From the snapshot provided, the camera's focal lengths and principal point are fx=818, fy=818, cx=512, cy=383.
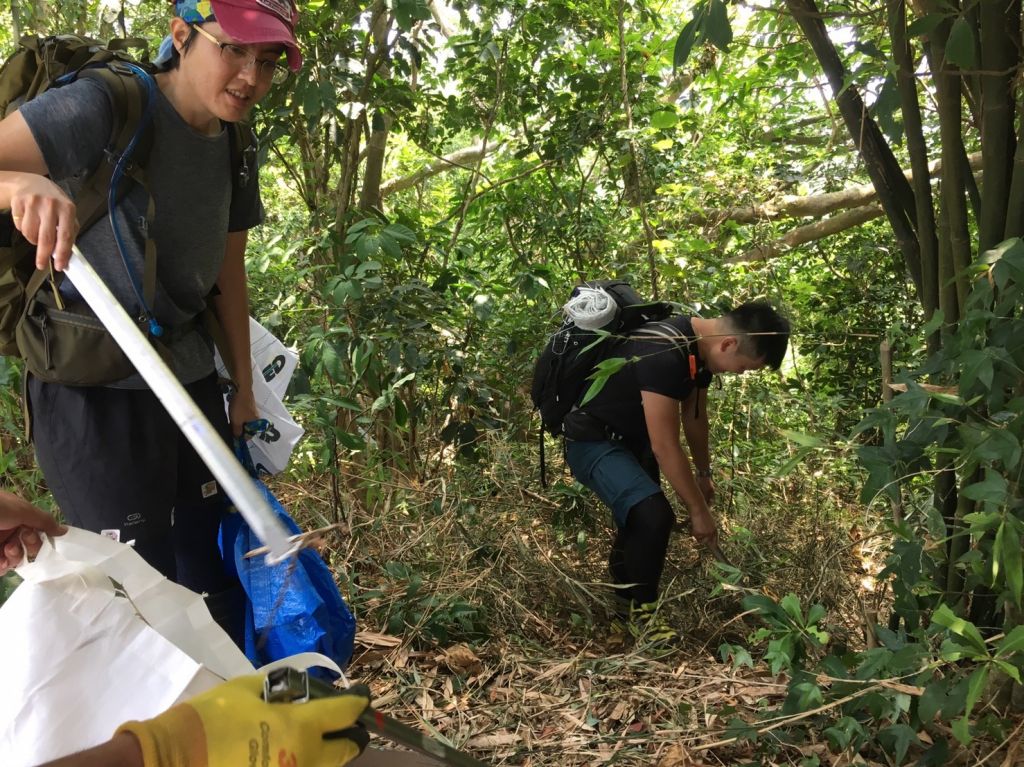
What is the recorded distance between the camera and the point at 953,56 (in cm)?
170

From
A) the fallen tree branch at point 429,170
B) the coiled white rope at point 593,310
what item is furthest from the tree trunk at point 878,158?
the fallen tree branch at point 429,170

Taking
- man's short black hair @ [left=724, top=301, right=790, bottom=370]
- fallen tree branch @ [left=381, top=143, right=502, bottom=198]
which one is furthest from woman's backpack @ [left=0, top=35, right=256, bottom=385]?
fallen tree branch @ [left=381, top=143, right=502, bottom=198]

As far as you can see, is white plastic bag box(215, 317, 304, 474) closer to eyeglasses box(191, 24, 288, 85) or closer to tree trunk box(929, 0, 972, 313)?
eyeglasses box(191, 24, 288, 85)

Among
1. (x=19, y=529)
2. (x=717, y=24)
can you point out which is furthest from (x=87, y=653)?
(x=717, y=24)

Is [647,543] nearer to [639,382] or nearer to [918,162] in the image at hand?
[639,382]

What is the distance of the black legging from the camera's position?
315 cm

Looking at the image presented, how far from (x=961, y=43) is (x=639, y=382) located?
1703 mm

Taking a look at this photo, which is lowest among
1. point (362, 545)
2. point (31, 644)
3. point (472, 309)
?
point (362, 545)

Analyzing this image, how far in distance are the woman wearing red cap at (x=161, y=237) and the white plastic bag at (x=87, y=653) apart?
30 centimetres

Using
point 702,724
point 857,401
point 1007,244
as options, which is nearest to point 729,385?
point 857,401

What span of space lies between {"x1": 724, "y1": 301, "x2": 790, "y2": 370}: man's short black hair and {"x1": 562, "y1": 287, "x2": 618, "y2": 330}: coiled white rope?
0.46 metres

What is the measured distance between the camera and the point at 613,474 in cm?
327

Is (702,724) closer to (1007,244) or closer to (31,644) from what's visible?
(1007,244)

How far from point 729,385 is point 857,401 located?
1.43 meters
